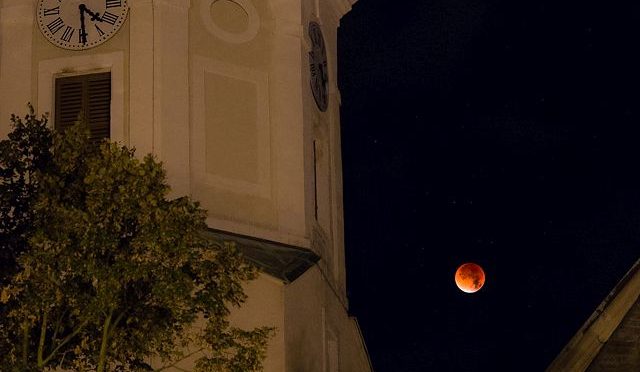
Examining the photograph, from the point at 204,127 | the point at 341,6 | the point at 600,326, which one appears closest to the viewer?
the point at 600,326

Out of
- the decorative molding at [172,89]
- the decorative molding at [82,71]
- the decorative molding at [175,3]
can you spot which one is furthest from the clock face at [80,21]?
the decorative molding at [172,89]

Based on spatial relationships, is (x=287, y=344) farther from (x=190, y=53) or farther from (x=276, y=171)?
(x=190, y=53)

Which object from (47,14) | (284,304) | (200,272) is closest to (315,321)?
(284,304)

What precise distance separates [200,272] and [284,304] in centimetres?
847

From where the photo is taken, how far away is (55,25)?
126 ft

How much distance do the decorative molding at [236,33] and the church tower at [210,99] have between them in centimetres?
2

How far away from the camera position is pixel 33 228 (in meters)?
27.3

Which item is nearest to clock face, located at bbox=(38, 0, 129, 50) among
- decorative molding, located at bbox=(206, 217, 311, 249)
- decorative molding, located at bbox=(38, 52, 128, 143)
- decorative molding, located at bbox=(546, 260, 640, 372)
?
decorative molding, located at bbox=(38, 52, 128, 143)

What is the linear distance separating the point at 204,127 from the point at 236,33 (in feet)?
8.54

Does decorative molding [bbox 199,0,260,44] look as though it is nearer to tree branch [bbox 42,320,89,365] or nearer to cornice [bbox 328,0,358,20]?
cornice [bbox 328,0,358,20]

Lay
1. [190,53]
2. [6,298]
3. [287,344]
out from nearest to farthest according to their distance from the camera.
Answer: [6,298] < [287,344] < [190,53]

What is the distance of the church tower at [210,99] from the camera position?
37031 millimetres

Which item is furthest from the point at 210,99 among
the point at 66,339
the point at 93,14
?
the point at 66,339

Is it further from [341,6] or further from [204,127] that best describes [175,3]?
[341,6]
